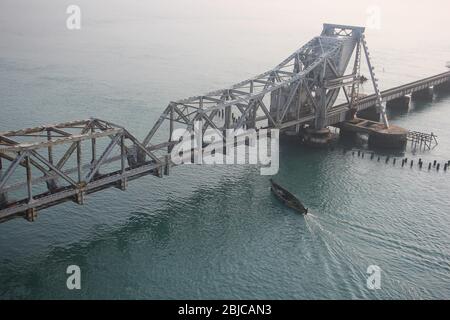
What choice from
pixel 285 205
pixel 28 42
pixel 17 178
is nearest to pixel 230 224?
pixel 285 205

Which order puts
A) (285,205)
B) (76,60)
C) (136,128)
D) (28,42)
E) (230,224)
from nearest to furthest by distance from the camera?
(230,224) → (285,205) → (136,128) → (76,60) → (28,42)

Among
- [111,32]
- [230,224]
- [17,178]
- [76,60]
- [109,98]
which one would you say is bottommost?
[230,224]

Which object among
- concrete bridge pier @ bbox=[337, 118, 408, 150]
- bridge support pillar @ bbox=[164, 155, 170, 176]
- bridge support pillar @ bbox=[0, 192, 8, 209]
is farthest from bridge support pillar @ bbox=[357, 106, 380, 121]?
bridge support pillar @ bbox=[0, 192, 8, 209]

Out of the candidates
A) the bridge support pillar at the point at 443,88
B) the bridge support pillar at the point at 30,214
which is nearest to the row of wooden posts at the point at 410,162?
the bridge support pillar at the point at 30,214

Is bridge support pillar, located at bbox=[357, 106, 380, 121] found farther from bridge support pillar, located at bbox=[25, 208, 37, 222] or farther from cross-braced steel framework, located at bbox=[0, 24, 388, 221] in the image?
bridge support pillar, located at bbox=[25, 208, 37, 222]

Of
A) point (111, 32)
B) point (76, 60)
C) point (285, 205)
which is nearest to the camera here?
point (285, 205)
